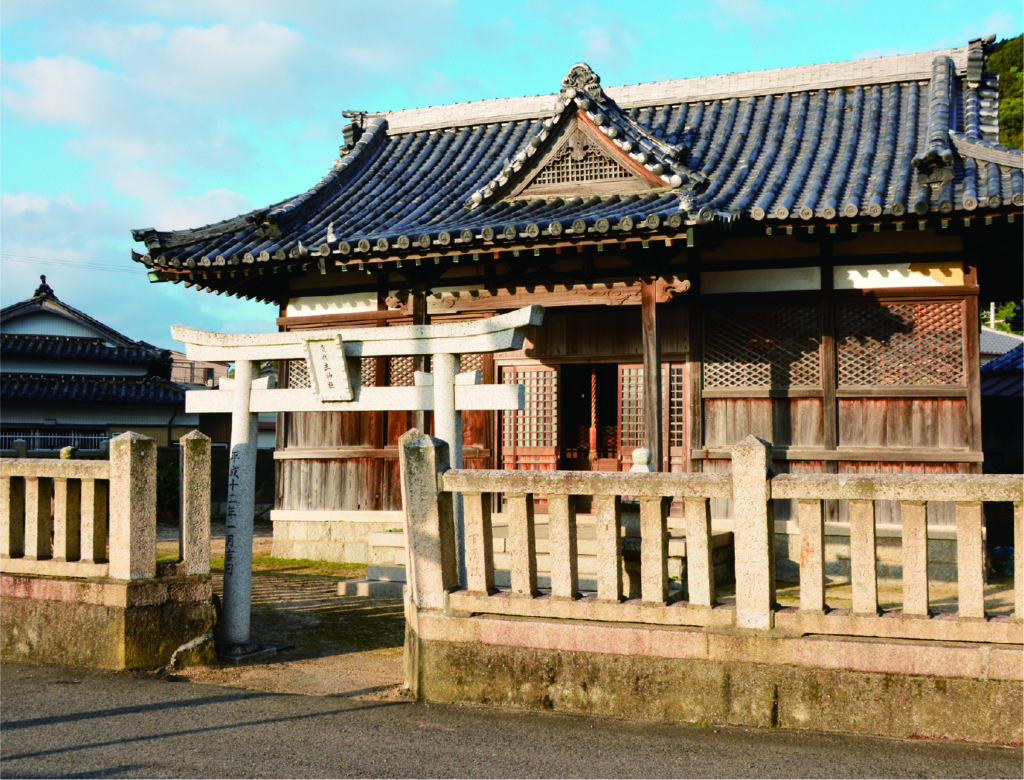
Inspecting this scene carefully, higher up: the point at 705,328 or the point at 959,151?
the point at 959,151

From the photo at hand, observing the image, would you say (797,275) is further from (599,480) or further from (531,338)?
(599,480)

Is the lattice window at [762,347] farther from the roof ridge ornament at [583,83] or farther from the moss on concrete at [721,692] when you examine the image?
the moss on concrete at [721,692]

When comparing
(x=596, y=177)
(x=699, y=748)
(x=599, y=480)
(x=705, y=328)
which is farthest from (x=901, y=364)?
(x=699, y=748)

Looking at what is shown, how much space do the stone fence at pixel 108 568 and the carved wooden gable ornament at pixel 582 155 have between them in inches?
247

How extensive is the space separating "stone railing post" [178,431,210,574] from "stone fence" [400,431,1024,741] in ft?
6.00

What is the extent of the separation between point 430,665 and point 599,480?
176cm

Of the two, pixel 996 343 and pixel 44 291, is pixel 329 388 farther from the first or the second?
pixel 996 343

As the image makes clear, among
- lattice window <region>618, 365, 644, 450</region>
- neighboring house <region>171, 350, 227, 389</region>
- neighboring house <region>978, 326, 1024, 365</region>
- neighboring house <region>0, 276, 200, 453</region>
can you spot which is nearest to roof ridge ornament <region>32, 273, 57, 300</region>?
neighboring house <region>0, 276, 200, 453</region>

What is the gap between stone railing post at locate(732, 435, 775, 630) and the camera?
5.28 meters

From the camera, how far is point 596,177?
11.4m

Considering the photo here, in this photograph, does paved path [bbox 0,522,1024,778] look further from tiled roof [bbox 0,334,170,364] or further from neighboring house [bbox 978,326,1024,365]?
neighboring house [bbox 978,326,1024,365]

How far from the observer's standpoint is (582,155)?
1151 cm

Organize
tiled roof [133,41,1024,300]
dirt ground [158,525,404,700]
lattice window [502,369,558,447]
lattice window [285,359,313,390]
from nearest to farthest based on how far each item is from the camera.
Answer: dirt ground [158,525,404,700] < tiled roof [133,41,1024,300] < lattice window [502,369,558,447] < lattice window [285,359,313,390]

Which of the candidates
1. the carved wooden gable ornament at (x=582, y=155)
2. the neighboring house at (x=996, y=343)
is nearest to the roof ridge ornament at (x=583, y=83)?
the carved wooden gable ornament at (x=582, y=155)
